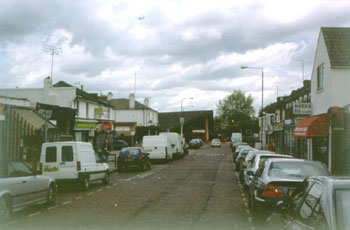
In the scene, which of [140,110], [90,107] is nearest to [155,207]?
[90,107]

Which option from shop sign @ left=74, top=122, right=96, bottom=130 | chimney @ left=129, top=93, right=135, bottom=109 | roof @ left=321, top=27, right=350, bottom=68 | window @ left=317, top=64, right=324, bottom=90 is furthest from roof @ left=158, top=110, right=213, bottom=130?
roof @ left=321, top=27, right=350, bottom=68

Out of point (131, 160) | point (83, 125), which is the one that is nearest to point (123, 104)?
point (83, 125)

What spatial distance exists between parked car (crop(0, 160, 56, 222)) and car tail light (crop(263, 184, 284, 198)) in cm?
568

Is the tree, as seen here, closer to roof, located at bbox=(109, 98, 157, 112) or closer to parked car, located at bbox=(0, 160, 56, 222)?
roof, located at bbox=(109, 98, 157, 112)

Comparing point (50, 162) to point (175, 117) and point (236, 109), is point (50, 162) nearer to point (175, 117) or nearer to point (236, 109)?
point (175, 117)

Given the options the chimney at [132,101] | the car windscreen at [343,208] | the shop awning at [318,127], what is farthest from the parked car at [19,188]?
the chimney at [132,101]

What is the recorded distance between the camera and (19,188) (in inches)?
391

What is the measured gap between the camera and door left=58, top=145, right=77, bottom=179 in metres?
15.7

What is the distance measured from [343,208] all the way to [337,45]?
62.3ft

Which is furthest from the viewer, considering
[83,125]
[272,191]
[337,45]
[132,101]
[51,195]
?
[132,101]

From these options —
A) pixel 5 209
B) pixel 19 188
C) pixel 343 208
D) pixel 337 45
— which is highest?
pixel 337 45

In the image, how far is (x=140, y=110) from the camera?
72.1 metres

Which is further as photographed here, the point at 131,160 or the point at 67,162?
the point at 131,160

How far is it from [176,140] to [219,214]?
30.4 meters
